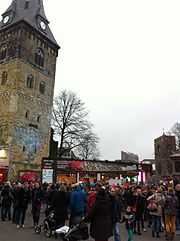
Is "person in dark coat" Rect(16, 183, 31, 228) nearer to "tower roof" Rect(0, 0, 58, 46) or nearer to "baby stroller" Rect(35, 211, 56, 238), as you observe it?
"baby stroller" Rect(35, 211, 56, 238)

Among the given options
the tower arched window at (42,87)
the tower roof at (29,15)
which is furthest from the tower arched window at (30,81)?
the tower roof at (29,15)

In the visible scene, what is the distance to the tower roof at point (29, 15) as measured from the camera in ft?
167

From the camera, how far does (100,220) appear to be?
6758 millimetres

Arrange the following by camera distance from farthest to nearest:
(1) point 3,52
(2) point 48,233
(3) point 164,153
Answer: (3) point 164,153
(1) point 3,52
(2) point 48,233

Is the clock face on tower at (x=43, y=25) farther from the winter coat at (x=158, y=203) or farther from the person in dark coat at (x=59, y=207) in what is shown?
the person in dark coat at (x=59, y=207)

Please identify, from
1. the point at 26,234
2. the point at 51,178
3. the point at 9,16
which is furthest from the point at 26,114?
the point at 26,234

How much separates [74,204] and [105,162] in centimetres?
1941

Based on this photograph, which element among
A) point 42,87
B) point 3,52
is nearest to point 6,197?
point 42,87

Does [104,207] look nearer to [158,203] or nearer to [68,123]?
[158,203]

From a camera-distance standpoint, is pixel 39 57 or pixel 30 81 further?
pixel 39 57

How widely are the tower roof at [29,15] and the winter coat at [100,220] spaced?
46.0 m

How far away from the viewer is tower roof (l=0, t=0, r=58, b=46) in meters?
50.8

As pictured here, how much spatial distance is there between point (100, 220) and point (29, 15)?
49.8 meters

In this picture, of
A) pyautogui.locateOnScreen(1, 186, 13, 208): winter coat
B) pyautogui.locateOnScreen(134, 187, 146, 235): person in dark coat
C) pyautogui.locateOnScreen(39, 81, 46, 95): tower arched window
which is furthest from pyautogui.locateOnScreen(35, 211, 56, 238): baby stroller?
pyautogui.locateOnScreen(39, 81, 46, 95): tower arched window
